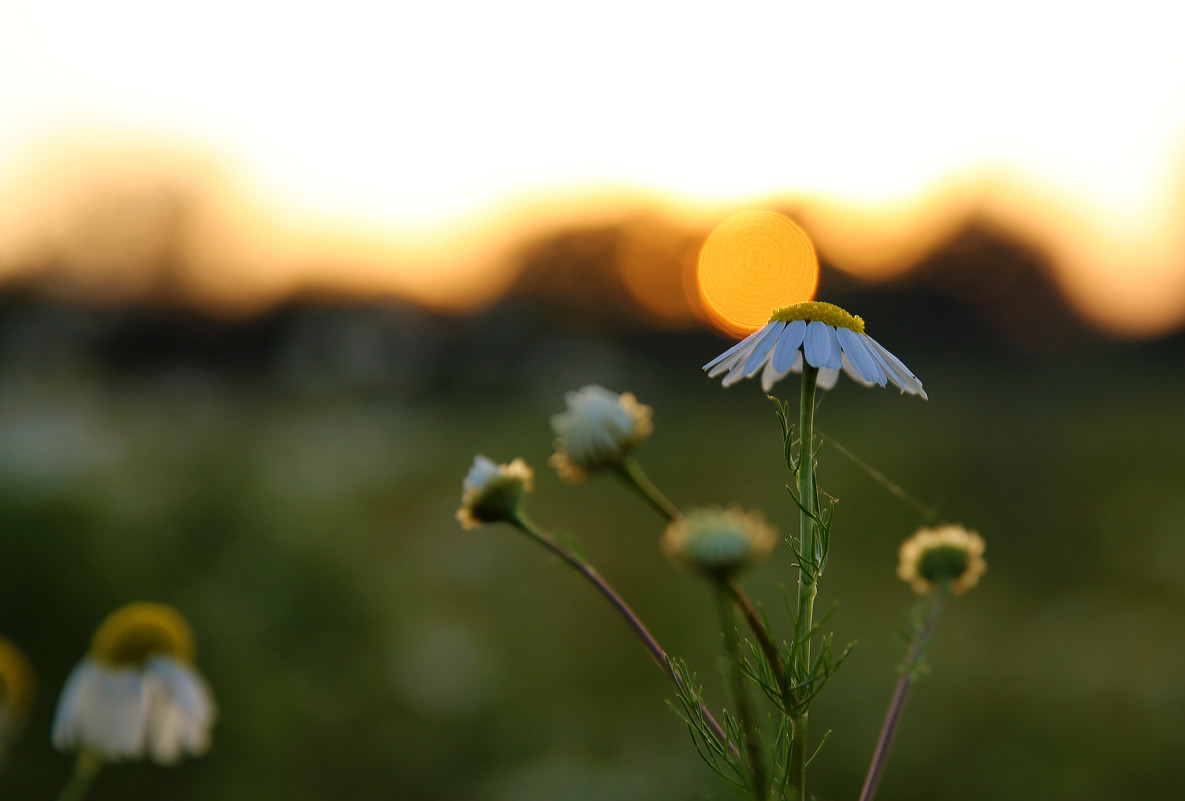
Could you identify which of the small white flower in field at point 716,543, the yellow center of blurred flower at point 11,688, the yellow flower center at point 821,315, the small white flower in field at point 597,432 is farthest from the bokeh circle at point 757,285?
the yellow center of blurred flower at point 11,688

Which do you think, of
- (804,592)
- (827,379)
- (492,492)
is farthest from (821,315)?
(492,492)

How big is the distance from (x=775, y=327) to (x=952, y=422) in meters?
9.48

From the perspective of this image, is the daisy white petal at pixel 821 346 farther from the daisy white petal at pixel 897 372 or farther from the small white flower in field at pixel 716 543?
the small white flower in field at pixel 716 543

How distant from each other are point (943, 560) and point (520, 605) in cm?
501

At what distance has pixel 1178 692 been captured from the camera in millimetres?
4504

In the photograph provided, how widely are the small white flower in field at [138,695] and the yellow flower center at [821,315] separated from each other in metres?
1.88

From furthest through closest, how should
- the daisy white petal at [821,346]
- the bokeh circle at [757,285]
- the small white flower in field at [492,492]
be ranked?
the bokeh circle at [757,285], the small white flower in field at [492,492], the daisy white petal at [821,346]

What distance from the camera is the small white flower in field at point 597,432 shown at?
1079 mm

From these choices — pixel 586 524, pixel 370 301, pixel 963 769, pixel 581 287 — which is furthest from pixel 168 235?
pixel 963 769

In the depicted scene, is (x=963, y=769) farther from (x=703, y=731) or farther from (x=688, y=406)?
(x=688, y=406)

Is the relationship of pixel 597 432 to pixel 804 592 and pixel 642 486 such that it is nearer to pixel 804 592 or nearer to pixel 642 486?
pixel 642 486

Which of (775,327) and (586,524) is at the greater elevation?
(586,524)

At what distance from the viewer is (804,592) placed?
2.59ft

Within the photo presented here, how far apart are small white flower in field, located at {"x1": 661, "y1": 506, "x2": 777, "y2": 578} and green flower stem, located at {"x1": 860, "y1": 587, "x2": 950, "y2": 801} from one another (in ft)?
0.81
